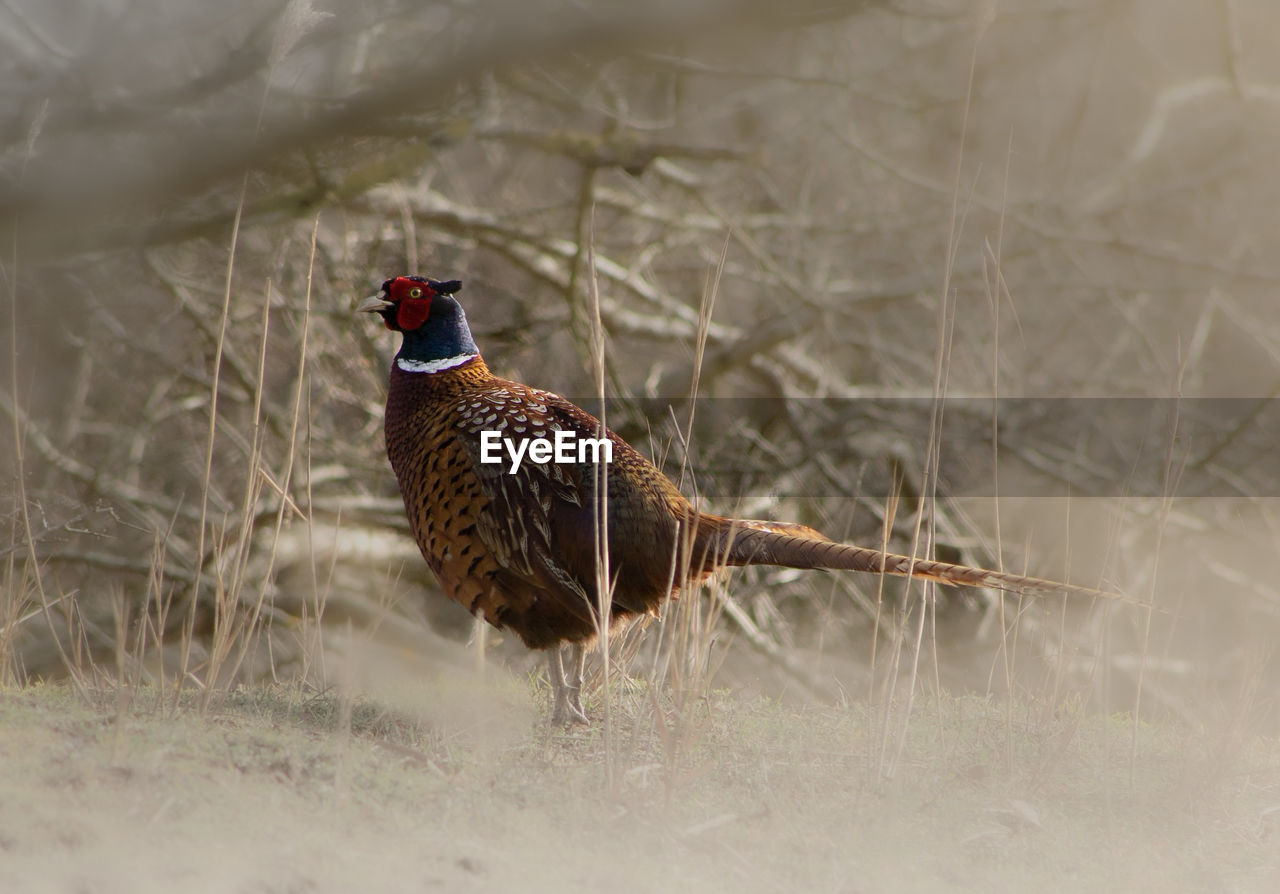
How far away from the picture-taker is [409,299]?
235 cm

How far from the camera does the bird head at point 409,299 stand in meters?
2.33

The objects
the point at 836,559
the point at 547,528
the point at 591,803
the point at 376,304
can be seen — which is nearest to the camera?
the point at 591,803

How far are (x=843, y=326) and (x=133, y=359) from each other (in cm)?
330

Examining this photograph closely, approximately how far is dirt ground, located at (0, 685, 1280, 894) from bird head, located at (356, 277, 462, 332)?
0.86 metres

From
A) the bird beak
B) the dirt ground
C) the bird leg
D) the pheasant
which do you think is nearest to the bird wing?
the pheasant

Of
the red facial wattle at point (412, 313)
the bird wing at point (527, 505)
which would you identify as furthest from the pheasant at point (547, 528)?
the red facial wattle at point (412, 313)

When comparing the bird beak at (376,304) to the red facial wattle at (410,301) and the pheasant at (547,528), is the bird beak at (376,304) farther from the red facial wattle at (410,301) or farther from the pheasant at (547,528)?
the pheasant at (547,528)

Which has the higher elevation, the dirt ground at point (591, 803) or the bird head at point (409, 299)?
the bird head at point (409, 299)

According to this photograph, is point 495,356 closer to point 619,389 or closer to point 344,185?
point 619,389

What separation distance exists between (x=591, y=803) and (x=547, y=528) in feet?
2.02

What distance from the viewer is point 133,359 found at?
4.36 metres

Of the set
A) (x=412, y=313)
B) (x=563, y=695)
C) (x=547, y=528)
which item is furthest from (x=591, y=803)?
(x=412, y=313)

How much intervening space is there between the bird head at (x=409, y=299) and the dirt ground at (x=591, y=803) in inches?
33.8

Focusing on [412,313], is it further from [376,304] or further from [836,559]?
→ [836,559]
